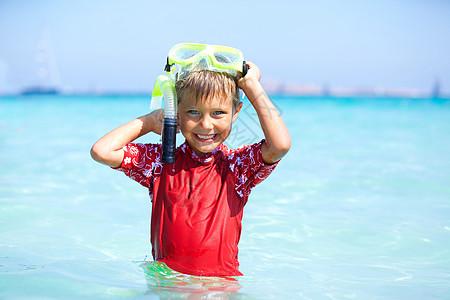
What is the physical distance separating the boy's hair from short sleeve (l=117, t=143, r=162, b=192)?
356 millimetres

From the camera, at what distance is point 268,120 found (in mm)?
2438

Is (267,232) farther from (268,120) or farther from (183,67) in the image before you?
(183,67)

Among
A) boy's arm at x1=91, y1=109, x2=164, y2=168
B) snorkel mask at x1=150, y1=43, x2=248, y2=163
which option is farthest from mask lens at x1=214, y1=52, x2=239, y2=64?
boy's arm at x1=91, y1=109, x2=164, y2=168

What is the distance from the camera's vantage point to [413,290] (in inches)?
118

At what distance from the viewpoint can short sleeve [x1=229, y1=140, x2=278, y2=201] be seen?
2547 millimetres

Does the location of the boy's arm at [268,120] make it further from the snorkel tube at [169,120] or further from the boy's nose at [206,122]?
the snorkel tube at [169,120]

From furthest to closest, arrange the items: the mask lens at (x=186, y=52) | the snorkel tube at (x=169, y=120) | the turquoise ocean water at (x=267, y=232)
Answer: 1. the turquoise ocean water at (x=267, y=232)
2. the mask lens at (x=186, y=52)
3. the snorkel tube at (x=169, y=120)

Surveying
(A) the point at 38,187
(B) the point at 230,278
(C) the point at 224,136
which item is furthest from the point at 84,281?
(A) the point at 38,187

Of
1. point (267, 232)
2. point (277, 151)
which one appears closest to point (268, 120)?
point (277, 151)

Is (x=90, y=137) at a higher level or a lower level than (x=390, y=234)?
lower

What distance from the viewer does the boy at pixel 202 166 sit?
2451 mm

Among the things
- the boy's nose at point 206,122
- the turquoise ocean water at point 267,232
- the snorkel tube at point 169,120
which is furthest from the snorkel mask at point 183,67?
the turquoise ocean water at point 267,232

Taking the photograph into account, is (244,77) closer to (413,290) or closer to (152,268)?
(152,268)

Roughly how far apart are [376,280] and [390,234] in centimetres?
129
